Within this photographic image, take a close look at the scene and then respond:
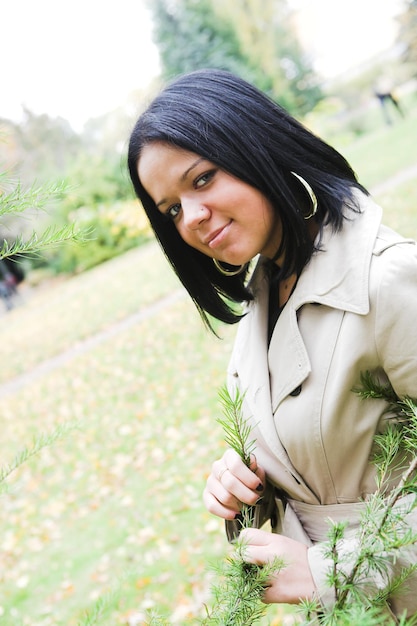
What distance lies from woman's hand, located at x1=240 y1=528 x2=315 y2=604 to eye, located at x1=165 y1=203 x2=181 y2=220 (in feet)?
2.74

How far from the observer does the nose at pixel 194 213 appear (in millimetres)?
1322

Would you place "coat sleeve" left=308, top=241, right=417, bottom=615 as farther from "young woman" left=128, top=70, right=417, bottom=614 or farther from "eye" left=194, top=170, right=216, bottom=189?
"eye" left=194, top=170, right=216, bottom=189

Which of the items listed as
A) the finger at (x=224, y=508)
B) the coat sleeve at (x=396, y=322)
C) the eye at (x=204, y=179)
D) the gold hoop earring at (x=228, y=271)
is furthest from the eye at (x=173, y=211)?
the finger at (x=224, y=508)

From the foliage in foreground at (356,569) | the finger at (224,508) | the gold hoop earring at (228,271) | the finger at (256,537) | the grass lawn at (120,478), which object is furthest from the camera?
the grass lawn at (120,478)

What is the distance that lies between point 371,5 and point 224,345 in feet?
115

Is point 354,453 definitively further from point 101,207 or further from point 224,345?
point 101,207

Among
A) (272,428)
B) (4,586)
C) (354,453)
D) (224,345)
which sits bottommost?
(4,586)

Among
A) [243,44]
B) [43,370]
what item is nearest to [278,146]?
[43,370]

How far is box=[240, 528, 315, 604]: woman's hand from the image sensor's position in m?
1.06

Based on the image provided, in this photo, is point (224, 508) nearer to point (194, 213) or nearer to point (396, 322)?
point (396, 322)

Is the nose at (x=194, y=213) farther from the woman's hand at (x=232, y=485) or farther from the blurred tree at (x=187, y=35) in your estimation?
the blurred tree at (x=187, y=35)

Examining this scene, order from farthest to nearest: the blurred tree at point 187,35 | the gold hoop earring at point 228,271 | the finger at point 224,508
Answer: the blurred tree at point 187,35, the gold hoop earring at point 228,271, the finger at point 224,508

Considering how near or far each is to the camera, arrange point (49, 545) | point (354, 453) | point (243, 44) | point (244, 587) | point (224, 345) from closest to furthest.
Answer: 1. point (244, 587)
2. point (354, 453)
3. point (49, 545)
4. point (224, 345)
5. point (243, 44)

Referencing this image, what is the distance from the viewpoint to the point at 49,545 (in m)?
4.37
